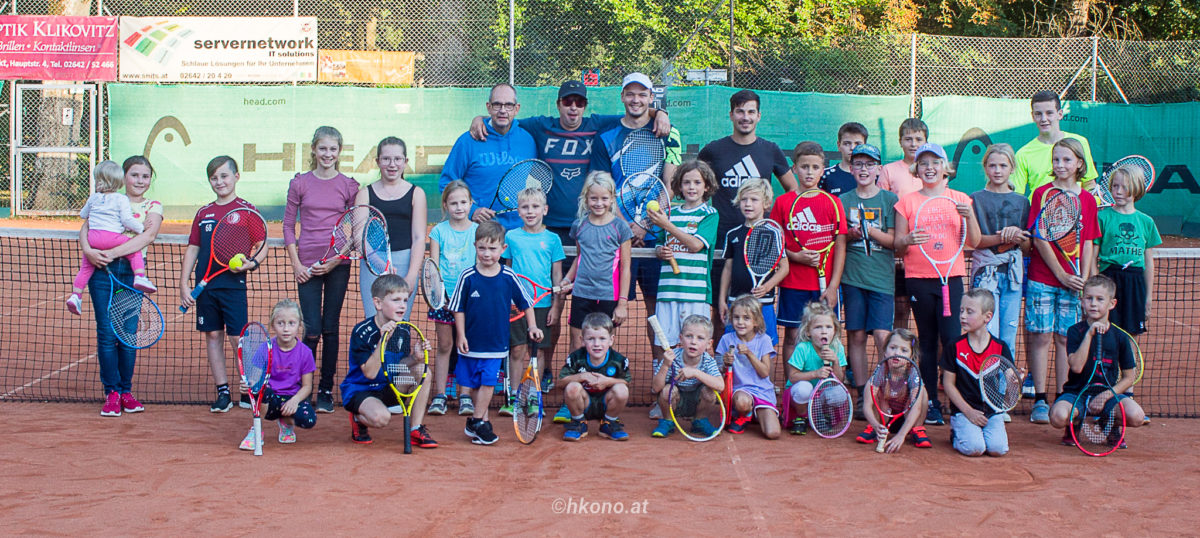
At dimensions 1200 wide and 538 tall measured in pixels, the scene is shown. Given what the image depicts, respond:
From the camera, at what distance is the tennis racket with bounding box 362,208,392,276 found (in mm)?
5961

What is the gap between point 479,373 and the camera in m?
5.65

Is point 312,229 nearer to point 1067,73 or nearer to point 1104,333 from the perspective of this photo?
point 1104,333

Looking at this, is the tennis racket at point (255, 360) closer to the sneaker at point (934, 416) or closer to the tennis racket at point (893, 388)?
the tennis racket at point (893, 388)

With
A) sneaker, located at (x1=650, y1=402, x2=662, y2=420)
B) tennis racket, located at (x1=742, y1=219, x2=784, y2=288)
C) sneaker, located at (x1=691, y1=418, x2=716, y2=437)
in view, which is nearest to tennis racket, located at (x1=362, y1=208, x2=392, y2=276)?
sneaker, located at (x1=650, y1=402, x2=662, y2=420)

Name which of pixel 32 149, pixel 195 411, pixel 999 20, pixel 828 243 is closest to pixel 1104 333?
pixel 828 243

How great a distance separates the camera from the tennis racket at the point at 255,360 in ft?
17.5

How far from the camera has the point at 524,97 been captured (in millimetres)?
16203

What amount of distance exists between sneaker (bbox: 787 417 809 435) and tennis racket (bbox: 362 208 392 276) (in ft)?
8.01

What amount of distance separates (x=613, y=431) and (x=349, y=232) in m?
1.92

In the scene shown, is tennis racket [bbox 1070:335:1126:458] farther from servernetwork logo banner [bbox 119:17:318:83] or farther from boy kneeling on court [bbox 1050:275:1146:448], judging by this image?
servernetwork logo banner [bbox 119:17:318:83]

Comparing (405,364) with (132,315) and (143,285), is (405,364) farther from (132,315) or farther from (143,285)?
(132,315)

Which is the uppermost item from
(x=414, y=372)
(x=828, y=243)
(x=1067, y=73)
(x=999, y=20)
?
(x=999, y=20)

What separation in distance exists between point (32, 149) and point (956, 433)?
16370 millimetres

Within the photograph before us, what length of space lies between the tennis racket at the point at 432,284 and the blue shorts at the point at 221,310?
1.39 metres
